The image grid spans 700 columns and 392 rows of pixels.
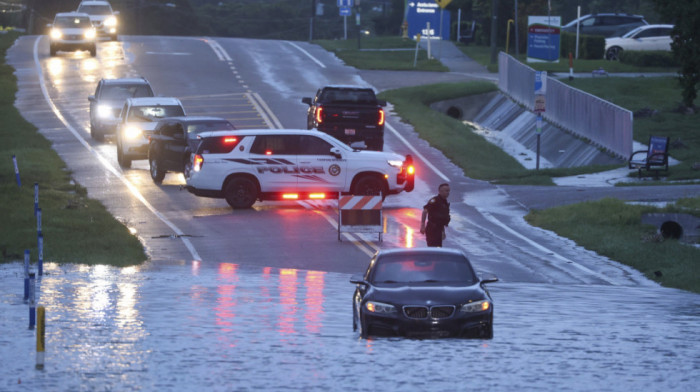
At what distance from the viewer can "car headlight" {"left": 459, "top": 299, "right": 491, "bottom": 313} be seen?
14.5 m

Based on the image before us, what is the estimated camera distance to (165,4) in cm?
10681

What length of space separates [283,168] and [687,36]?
53.4ft

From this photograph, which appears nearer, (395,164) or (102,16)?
(395,164)

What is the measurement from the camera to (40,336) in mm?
12594

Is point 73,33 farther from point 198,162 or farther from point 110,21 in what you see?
point 198,162

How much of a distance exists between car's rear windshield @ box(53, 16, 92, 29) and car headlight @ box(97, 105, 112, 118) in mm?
20607

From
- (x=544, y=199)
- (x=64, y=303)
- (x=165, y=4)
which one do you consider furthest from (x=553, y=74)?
(x=165, y=4)

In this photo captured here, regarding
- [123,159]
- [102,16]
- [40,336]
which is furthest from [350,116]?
[102,16]

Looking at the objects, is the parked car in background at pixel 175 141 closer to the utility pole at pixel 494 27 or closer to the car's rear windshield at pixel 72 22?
the car's rear windshield at pixel 72 22

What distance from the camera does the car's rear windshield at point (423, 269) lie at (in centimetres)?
1532

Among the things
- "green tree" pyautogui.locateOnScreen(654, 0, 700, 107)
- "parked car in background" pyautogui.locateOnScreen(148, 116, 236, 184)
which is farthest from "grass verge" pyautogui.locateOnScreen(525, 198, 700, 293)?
"green tree" pyautogui.locateOnScreen(654, 0, 700, 107)

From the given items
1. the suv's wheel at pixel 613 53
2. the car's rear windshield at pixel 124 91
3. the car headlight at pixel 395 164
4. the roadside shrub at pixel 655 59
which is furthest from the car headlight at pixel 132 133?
the suv's wheel at pixel 613 53

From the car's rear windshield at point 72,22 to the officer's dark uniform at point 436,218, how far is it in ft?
140

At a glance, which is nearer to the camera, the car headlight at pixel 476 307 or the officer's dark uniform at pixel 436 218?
the car headlight at pixel 476 307
